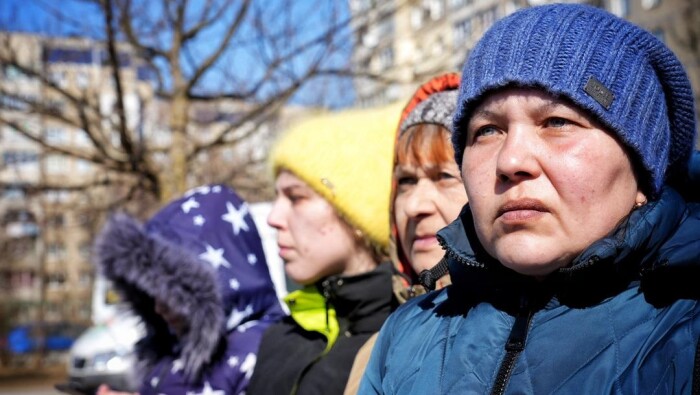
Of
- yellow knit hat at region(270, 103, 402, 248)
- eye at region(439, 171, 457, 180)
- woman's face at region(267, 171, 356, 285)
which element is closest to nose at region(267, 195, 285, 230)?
woman's face at region(267, 171, 356, 285)

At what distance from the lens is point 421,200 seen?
7.72ft

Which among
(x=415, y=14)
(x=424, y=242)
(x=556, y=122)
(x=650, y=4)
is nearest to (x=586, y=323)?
(x=556, y=122)

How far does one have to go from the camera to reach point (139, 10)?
8.34 metres

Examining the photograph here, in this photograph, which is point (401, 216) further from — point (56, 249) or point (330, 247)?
point (56, 249)

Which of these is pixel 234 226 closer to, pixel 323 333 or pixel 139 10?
pixel 323 333

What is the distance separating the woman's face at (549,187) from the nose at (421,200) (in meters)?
0.80

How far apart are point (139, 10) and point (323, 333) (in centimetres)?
641

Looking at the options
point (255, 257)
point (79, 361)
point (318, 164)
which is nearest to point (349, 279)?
point (318, 164)

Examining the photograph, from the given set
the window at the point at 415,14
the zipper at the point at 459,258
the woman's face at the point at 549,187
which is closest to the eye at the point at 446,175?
the zipper at the point at 459,258

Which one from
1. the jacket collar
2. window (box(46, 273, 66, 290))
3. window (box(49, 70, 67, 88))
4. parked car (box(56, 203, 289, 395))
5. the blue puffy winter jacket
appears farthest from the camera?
window (box(46, 273, 66, 290))

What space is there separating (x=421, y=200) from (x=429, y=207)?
3cm

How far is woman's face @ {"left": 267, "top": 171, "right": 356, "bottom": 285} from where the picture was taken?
2779mm

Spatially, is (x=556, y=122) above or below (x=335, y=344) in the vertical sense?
above

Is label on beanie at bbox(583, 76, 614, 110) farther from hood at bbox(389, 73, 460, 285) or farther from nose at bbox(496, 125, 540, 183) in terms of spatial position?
hood at bbox(389, 73, 460, 285)
